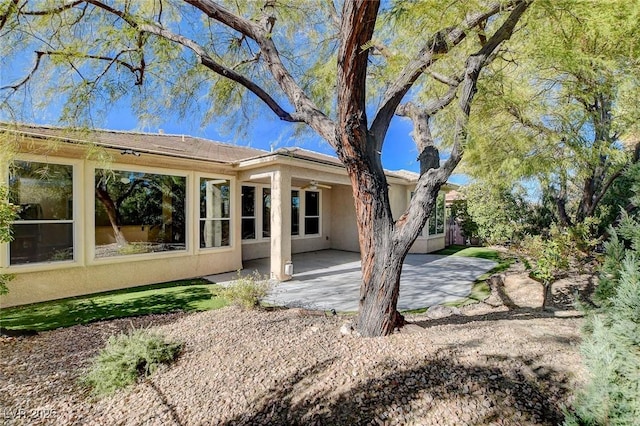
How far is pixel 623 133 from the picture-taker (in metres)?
7.85

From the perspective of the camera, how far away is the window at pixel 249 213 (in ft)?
43.1

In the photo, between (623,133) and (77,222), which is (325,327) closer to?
(77,222)

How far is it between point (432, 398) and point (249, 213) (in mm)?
11352

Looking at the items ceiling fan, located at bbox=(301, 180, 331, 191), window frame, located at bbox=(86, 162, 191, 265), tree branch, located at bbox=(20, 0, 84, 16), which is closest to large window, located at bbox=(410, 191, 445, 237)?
ceiling fan, located at bbox=(301, 180, 331, 191)

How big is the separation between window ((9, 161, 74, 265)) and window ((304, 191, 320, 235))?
32.4 ft

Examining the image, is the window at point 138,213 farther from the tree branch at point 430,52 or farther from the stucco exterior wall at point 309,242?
the tree branch at point 430,52


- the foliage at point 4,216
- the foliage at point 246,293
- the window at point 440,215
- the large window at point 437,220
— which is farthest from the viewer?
the window at point 440,215

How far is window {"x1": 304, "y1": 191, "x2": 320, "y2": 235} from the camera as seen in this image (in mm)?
15938

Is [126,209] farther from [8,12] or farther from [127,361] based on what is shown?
[127,361]

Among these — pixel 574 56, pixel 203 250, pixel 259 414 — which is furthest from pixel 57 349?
pixel 574 56

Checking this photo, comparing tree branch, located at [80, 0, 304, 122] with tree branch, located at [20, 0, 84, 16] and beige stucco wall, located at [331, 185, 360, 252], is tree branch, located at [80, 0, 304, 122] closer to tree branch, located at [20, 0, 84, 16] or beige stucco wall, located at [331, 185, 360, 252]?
tree branch, located at [20, 0, 84, 16]

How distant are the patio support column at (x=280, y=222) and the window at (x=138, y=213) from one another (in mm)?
3024

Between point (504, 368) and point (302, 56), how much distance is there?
769 centimetres

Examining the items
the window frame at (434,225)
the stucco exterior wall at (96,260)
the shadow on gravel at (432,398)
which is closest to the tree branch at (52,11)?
the stucco exterior wall at (96,260)
